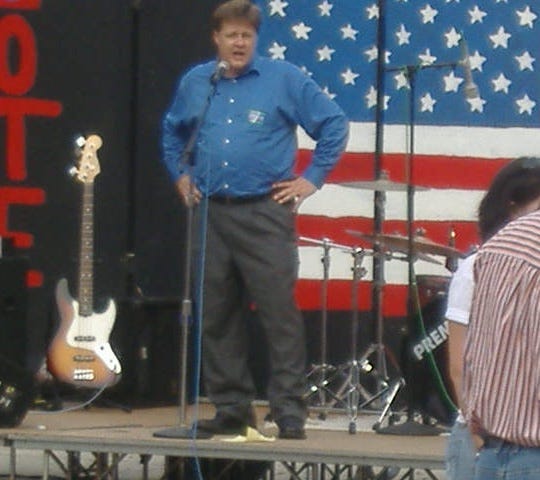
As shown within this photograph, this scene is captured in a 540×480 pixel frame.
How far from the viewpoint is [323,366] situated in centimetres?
902

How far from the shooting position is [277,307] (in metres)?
7.30

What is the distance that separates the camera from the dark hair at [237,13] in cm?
723

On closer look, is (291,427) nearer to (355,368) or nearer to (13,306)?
(355,368)

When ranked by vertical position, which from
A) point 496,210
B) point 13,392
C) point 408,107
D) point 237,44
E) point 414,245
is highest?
point 237,44

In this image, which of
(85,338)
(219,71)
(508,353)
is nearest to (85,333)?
(85,338)

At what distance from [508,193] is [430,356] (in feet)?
12.8

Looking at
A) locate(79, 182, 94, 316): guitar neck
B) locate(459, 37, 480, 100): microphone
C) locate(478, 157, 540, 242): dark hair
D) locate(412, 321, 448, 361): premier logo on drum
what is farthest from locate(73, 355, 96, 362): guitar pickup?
locate(478, 157, 540, 242): dark hair

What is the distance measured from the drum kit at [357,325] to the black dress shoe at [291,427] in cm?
57

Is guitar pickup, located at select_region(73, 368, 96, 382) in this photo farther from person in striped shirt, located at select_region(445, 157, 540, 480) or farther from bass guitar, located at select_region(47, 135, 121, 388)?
Result: person in striped shirt, located at select_region(445, 157, 540, 480)

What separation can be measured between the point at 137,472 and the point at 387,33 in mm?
2809

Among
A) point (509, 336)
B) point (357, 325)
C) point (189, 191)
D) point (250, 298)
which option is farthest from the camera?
point (357, 325)

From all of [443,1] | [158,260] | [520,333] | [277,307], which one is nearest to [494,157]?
[443,1]

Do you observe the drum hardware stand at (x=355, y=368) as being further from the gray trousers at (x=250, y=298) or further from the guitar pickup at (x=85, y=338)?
the guitar pickup at (x=85, y=338)

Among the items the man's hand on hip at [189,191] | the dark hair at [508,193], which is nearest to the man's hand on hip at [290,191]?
the man's hand on hip at [189,191]
